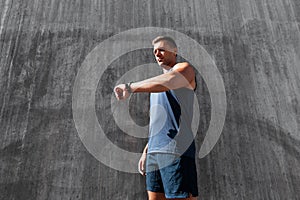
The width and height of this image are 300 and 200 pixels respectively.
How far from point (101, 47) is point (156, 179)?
5.95ft

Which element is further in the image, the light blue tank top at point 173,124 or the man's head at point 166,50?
the man's head at point 166,50

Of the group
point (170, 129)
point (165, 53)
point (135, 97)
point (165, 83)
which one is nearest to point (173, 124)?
point (170, 129)

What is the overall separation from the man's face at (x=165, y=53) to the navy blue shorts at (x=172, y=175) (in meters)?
0.65

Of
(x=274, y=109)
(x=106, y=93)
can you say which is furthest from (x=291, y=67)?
(x=106, y=93)

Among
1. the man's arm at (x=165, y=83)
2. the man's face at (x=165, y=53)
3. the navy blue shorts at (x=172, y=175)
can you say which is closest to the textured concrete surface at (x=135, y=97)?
the navy blue shorts at (x=172, y=175)

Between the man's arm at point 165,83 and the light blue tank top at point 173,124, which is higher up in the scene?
the man's arm at point 165,83

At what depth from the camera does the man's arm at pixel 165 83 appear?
2.27 meters

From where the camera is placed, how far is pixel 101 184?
3133 mm

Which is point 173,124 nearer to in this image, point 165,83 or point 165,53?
point 165,83

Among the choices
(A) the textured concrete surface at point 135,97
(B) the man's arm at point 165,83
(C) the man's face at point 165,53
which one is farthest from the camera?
(A) the textured concrete surface at point 135,97

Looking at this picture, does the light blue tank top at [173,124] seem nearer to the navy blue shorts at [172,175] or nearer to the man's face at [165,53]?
the navy blue shorts at [172,175]

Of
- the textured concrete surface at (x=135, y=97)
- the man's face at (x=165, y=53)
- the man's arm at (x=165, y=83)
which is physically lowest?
the textured concrete surface at (x=135, y=97)

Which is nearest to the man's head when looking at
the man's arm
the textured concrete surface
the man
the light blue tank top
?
the man

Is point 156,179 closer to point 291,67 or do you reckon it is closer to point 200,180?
point 200,180
